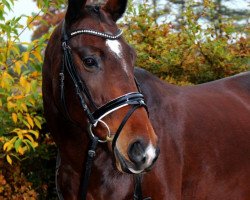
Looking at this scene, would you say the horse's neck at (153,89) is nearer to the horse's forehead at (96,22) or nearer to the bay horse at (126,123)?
the bay horse at (126,123)

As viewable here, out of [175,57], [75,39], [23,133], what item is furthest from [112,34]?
[175,57]

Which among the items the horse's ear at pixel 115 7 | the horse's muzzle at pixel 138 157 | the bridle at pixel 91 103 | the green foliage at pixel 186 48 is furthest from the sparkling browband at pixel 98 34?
the green foliage at pixel 186 48

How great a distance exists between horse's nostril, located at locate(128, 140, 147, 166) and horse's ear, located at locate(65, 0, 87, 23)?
84cm

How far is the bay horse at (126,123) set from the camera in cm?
238

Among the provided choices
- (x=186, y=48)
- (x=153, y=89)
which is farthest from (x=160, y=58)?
(x=153, y=89)

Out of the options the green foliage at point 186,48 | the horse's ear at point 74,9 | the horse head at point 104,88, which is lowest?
the green foliage at point 186,48

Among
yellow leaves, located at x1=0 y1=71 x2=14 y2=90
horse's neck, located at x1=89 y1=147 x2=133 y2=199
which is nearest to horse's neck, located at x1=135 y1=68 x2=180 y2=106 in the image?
horse's neck, located at x1=89 y1=147 x2=133 y2=199

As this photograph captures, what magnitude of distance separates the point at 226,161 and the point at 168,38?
7.14 ft

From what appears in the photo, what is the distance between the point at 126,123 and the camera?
2.31m

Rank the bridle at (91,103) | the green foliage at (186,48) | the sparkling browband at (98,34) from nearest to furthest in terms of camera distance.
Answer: the bridle at (91,103) < the sparkling browband at (98,34) < the green foliage at (186,48)

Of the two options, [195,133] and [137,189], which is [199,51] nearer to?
[195,133]

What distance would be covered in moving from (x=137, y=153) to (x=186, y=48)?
3106 mm

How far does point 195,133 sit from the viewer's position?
3227mm

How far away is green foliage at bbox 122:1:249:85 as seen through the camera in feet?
16.8
